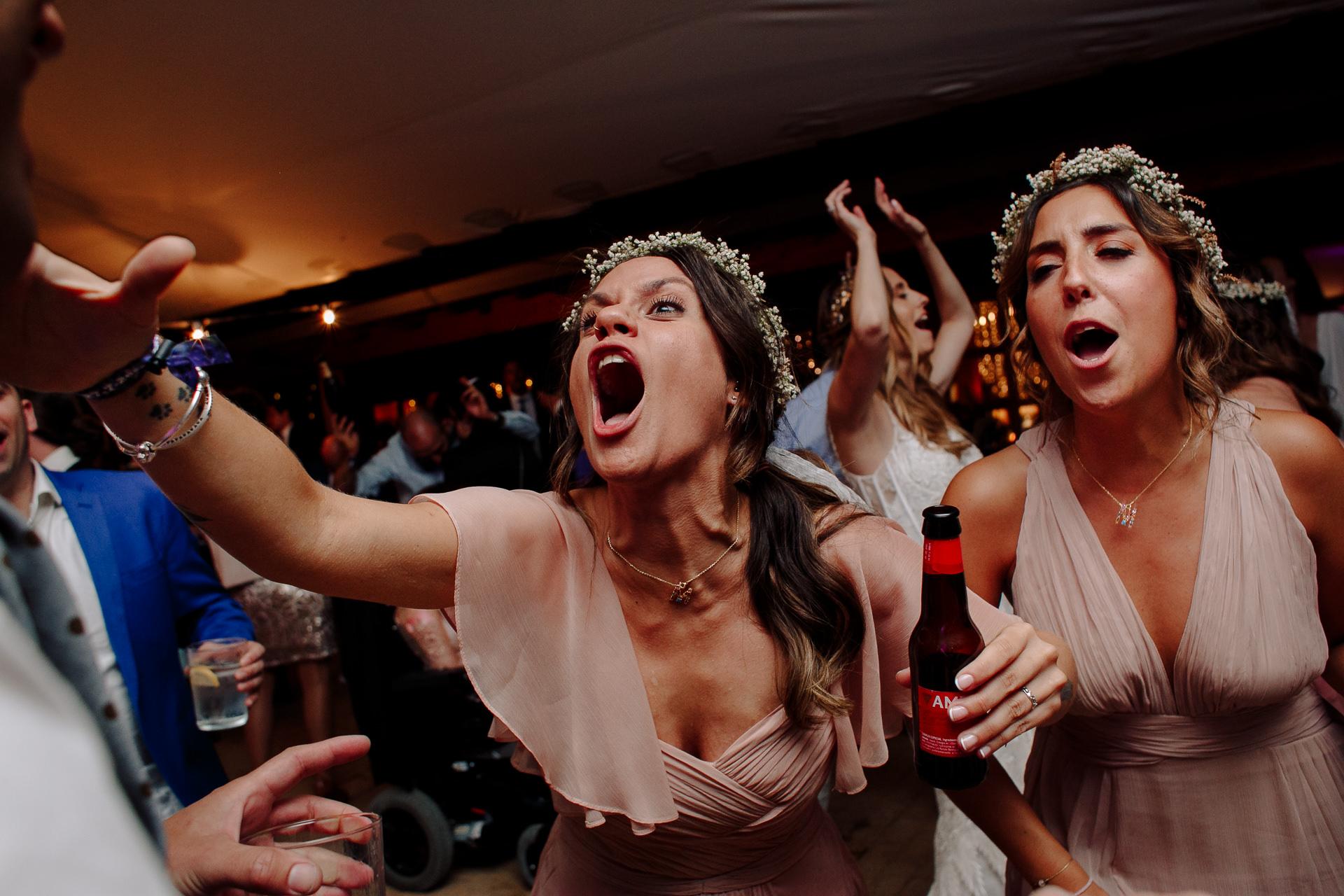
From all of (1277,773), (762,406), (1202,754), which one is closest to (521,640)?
(762,406)

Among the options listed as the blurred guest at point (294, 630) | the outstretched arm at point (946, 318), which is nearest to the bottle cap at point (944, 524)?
the outstretched arm at point (946, 318)

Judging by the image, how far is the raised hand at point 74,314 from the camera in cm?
61

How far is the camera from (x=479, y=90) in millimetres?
4617

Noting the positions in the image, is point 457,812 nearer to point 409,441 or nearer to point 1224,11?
point 409,441

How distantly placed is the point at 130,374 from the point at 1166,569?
184cm

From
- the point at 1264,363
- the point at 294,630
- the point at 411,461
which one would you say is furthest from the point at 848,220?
the point at 294,630

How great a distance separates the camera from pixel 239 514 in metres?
0.90

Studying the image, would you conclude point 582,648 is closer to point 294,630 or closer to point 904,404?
point 904,404

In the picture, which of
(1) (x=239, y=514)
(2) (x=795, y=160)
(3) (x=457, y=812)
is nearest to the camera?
(1) (x=239, y=514)

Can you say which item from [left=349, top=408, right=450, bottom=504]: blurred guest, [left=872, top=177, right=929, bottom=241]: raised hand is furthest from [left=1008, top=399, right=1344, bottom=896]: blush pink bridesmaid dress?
[left=349, top=408, right=450, bottom=504]: blurred guest

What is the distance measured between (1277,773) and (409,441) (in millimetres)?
4251

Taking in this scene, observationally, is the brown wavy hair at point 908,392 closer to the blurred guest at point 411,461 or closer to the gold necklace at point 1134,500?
the gold necklace at point 1134,500

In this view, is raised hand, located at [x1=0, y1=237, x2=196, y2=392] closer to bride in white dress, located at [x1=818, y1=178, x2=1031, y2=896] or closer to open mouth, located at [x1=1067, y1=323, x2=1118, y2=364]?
open mouth, located at [x1=1067, y1=323, x2=1118, y2=364]

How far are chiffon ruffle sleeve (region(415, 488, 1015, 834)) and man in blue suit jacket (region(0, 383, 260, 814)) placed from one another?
1.10 metres
